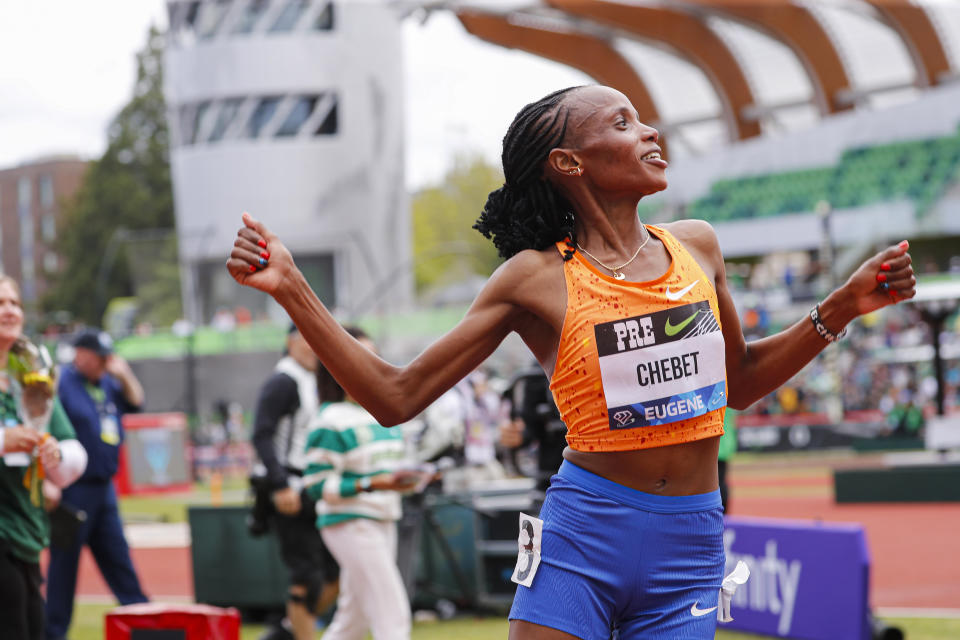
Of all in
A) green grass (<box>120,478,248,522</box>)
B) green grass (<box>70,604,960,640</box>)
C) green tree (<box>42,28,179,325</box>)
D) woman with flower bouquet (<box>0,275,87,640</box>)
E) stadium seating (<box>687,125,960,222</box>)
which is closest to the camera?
woman with flower bouquet (<box>0,275,87,640</box>)

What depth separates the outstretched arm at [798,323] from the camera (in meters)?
3.28

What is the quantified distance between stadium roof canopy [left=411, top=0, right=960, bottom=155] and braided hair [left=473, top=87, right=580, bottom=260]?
1587 inches

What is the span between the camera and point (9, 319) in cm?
506

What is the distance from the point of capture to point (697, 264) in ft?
10.4

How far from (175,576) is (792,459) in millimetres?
14561

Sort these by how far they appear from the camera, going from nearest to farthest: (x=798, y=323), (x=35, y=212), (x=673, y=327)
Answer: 1. (x=673, y=327)
2. (x=798, y=323)
3. (x=35, y=212)

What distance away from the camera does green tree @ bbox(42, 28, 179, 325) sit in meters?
67.2

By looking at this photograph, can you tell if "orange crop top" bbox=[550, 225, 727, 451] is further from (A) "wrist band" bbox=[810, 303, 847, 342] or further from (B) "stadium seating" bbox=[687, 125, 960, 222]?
(B) "stadium seating" bbox=[687, 125, 960, 222]

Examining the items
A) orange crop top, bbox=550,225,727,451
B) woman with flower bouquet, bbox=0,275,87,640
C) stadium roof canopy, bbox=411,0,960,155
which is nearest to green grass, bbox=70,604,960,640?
woman with flower bouquet, bbox=0,275,87,640

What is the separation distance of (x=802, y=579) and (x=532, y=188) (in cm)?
517

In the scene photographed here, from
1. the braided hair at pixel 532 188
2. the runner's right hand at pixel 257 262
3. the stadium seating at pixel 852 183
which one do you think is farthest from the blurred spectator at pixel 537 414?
the stadium seating at pixel 852 183

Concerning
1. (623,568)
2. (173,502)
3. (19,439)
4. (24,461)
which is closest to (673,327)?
(623,568)

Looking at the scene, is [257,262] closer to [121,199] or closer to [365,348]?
[365,348]

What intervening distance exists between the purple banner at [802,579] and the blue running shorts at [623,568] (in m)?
4.52
